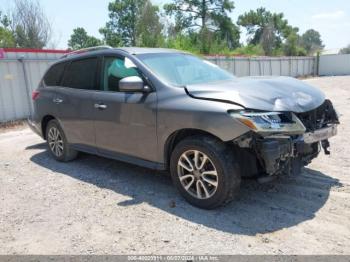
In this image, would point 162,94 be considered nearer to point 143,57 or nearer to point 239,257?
point 143,57

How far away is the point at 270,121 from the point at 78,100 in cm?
299

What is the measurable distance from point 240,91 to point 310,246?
1649 mm

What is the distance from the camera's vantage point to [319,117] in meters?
4.45

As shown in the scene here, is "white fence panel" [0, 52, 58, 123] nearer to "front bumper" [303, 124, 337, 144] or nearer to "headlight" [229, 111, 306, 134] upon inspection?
"headlight" [229, 111, 306, 134]

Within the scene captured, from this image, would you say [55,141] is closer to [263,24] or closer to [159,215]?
[159,215]

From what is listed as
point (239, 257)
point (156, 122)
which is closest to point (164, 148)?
point (156, 122)

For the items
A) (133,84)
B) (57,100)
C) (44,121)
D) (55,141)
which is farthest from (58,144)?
(133,84)

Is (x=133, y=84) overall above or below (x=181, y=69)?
below

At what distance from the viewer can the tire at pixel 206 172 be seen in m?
3.88

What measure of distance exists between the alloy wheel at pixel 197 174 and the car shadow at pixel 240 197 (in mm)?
207

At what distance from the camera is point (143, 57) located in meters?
4.84

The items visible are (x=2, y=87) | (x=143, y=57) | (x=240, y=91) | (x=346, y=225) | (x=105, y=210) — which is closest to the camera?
(x=346, y=225)

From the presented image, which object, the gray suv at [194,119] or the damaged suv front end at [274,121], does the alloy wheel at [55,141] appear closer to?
the gray suv at [194,119]

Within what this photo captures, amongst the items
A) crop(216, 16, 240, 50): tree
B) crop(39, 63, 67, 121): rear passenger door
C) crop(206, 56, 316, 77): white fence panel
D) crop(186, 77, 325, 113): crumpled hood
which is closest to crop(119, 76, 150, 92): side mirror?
crop(186, 77, 325, 113): crumpled hood
